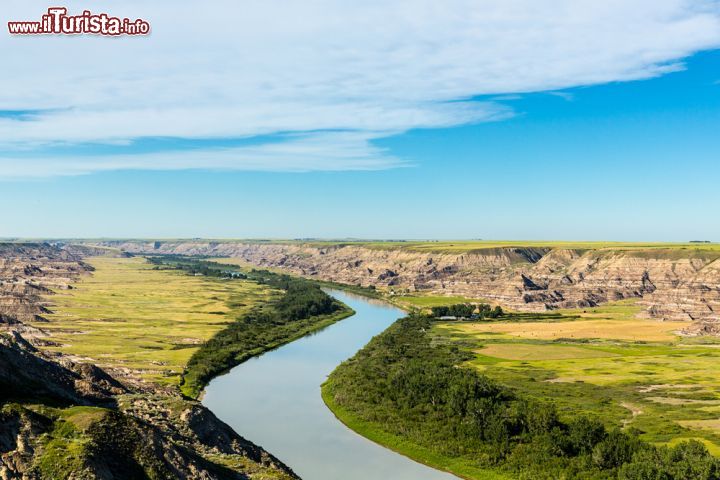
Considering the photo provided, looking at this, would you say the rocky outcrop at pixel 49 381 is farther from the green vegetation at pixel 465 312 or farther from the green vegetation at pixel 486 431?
the green vegetation at pixel 465 312

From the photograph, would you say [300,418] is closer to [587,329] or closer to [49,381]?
[49,381]

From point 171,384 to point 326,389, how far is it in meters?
20.2

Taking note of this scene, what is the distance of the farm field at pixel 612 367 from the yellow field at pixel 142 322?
50.0 meters

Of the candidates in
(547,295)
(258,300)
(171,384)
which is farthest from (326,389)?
(547,295)

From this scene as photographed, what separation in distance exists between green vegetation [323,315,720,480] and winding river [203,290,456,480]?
8.08 feet

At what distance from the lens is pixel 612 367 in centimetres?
8675

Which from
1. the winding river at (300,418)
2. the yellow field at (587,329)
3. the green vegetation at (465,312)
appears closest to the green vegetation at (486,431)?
the winding river at (300,418)

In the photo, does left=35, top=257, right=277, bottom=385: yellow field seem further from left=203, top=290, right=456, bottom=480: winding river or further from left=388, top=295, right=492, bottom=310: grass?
left=388, top=295, right=492, bottom=310: grass

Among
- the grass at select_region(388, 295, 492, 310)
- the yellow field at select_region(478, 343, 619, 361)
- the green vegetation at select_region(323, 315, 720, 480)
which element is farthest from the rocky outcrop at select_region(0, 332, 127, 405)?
the grass at select_region(388, 295, 492, 310)

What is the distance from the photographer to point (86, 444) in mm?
29062

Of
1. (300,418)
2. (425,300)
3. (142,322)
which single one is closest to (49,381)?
(300,418)

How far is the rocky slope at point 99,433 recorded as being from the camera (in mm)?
27781

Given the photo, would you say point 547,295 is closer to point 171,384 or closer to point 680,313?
point 680,313

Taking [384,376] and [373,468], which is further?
[384,376]
